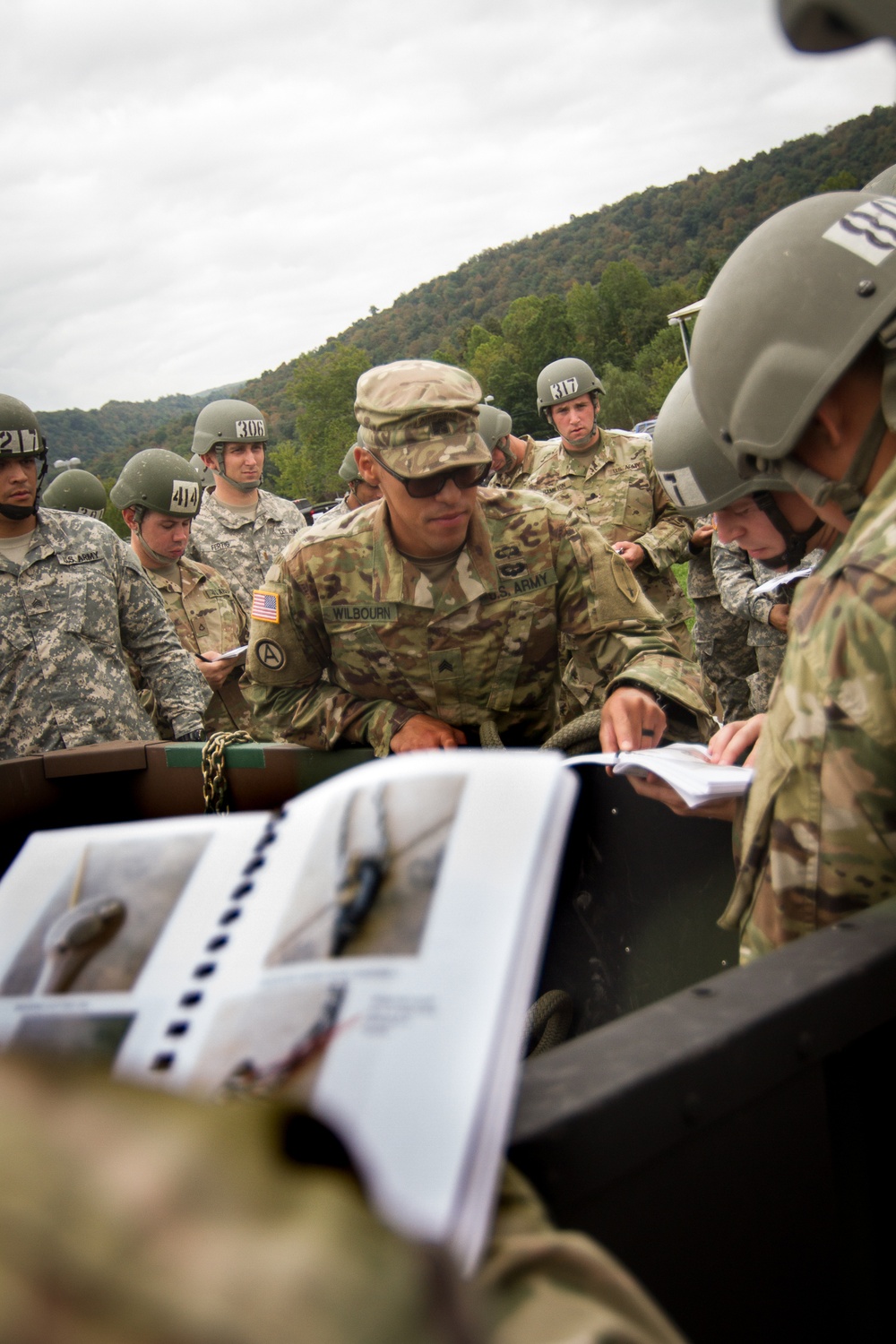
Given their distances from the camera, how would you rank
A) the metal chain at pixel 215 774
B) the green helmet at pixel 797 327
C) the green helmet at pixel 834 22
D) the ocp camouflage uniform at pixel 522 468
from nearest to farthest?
the green helmet at pixel 834 22 → the green helmet at pixel 797 327 → the metal chain at pixel 215 774 → the ocp camouflage uniform at pixel 522 468

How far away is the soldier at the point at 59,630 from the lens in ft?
13.0

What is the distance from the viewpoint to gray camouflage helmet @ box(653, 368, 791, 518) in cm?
270

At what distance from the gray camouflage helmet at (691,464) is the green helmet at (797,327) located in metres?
0.84

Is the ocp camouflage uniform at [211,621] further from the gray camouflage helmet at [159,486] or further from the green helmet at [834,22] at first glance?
the green helmet at [834,22]

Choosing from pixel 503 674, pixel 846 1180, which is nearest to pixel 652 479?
pixel 503 674

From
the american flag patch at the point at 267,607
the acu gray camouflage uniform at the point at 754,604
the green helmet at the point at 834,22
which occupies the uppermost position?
the green helmet at the point at 834,22

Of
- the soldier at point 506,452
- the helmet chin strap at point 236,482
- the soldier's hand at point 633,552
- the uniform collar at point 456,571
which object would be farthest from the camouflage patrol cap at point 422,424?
the soldier at point 506,452

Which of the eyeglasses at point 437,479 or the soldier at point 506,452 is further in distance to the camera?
the soldier at point 506,452

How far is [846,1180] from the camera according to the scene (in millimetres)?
1025

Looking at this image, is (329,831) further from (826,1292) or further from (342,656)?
(342,656)

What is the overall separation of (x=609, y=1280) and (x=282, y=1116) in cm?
24

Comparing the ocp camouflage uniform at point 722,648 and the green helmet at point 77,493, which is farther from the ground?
the green helmet at point 77,493

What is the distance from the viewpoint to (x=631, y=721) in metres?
2.47

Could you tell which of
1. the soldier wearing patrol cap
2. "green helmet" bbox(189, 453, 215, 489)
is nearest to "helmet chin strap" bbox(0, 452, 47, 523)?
"green helmet" bbox(189, 453, 215, 489)
